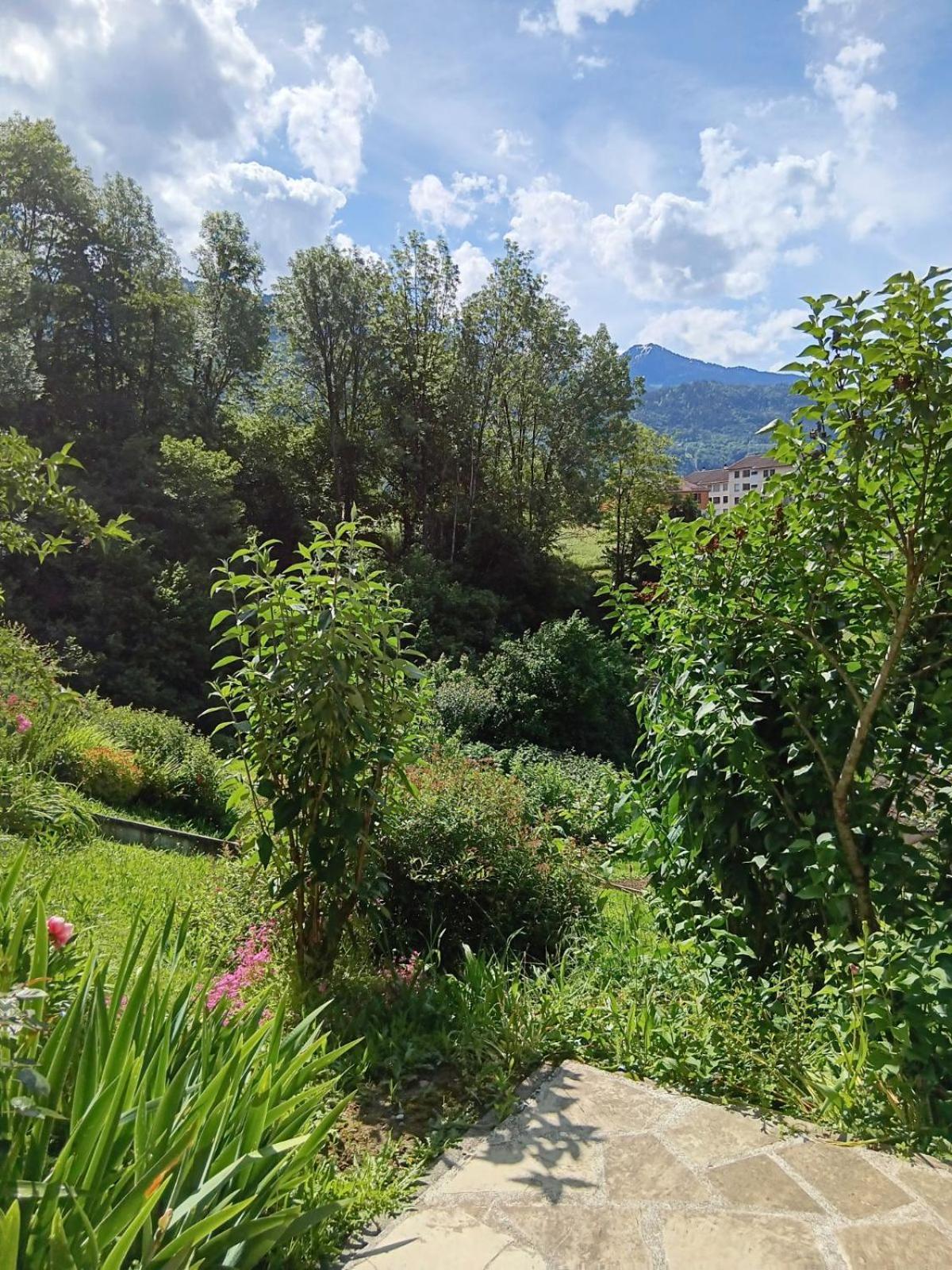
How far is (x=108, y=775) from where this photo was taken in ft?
25.6

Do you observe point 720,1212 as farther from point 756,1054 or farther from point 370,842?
point 370,842

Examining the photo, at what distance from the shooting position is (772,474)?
2879 millimetres

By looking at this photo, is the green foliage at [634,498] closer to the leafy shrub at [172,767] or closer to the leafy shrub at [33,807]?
the leafy shrub at [172,767]

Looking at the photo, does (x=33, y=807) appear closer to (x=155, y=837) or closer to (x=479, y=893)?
(x=155, y=837)

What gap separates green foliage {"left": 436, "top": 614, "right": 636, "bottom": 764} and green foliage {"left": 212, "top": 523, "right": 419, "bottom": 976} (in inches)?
415

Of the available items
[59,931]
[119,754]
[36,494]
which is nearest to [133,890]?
[36,494]

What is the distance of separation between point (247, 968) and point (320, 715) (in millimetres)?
1214

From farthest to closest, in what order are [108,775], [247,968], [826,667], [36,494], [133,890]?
[108,775]
[133,890]
[247,968]
[826,667]
[36,494]

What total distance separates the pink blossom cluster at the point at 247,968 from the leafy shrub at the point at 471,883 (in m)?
0.65

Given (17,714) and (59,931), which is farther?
(17,714)

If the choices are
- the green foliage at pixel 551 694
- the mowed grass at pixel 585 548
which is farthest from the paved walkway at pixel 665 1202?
the mowed grass at pixel 585 548

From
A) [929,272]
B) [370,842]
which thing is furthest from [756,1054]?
[929,272]

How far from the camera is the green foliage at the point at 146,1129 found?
51.6 inches

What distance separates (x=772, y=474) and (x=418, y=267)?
77.3 ft
